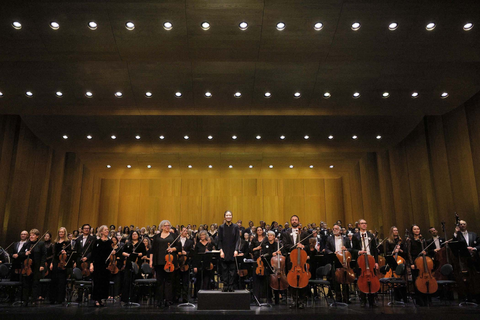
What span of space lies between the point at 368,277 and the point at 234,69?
5915 mm

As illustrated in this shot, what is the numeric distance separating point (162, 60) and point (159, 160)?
8.32 meters

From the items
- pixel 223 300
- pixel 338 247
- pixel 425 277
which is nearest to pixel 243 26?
pixel 338 247

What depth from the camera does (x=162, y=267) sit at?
22.6 ft

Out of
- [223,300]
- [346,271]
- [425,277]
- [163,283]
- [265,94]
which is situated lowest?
[223,300]

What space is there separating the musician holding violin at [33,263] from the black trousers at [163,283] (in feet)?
8.34

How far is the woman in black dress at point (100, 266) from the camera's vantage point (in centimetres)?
686

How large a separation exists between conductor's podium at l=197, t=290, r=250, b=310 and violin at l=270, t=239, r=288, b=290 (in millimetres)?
872

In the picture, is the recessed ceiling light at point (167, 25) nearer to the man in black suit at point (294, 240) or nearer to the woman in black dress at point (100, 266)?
the woman in black dress at point (100, 266)

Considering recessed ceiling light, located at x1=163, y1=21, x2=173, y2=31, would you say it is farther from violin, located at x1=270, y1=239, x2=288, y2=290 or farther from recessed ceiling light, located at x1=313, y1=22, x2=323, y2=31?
violin, located at x1=270, y1=239, x2=288, y2=290

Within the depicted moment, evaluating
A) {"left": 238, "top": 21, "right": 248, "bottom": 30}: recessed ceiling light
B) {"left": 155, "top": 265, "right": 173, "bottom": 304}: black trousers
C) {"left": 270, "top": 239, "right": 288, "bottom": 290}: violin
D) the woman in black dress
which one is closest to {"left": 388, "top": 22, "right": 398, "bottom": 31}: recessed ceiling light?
{"left": 238, "top": 21, "right": 248, "bottom": 30}: recessed ceiling light

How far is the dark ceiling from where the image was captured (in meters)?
7.46

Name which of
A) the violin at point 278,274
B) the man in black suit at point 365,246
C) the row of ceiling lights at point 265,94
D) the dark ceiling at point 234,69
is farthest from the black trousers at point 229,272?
the row of ceiling lights at point 265,94

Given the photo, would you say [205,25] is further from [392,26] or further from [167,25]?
[392,26]

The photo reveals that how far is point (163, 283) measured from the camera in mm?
6973
